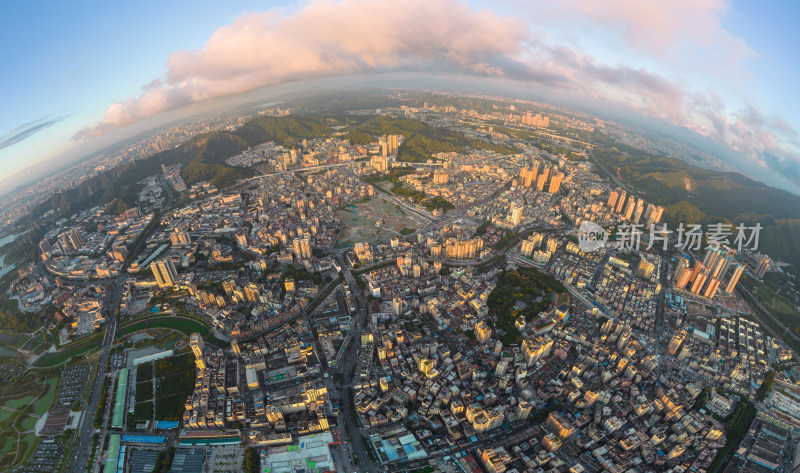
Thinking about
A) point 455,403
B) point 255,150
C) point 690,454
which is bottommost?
point 690,454

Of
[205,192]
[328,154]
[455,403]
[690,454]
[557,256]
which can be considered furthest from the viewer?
[328,154]

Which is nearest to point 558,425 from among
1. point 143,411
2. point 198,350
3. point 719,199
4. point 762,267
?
point 198,350

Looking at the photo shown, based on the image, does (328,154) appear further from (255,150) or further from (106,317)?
(106,317)

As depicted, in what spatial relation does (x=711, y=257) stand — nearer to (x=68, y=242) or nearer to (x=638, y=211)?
(x=638, y=211)

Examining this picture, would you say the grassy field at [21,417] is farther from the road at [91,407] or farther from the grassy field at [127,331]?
the road at [91,407]

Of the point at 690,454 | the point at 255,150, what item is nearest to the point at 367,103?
the point at 255,150

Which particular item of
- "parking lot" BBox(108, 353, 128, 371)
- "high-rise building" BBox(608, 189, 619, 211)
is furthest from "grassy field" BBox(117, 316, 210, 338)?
"high-rise building" BBox(608, 189, 619, 211)

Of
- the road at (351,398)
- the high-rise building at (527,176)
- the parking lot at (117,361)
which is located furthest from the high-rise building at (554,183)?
the parking lot at (117,361)
